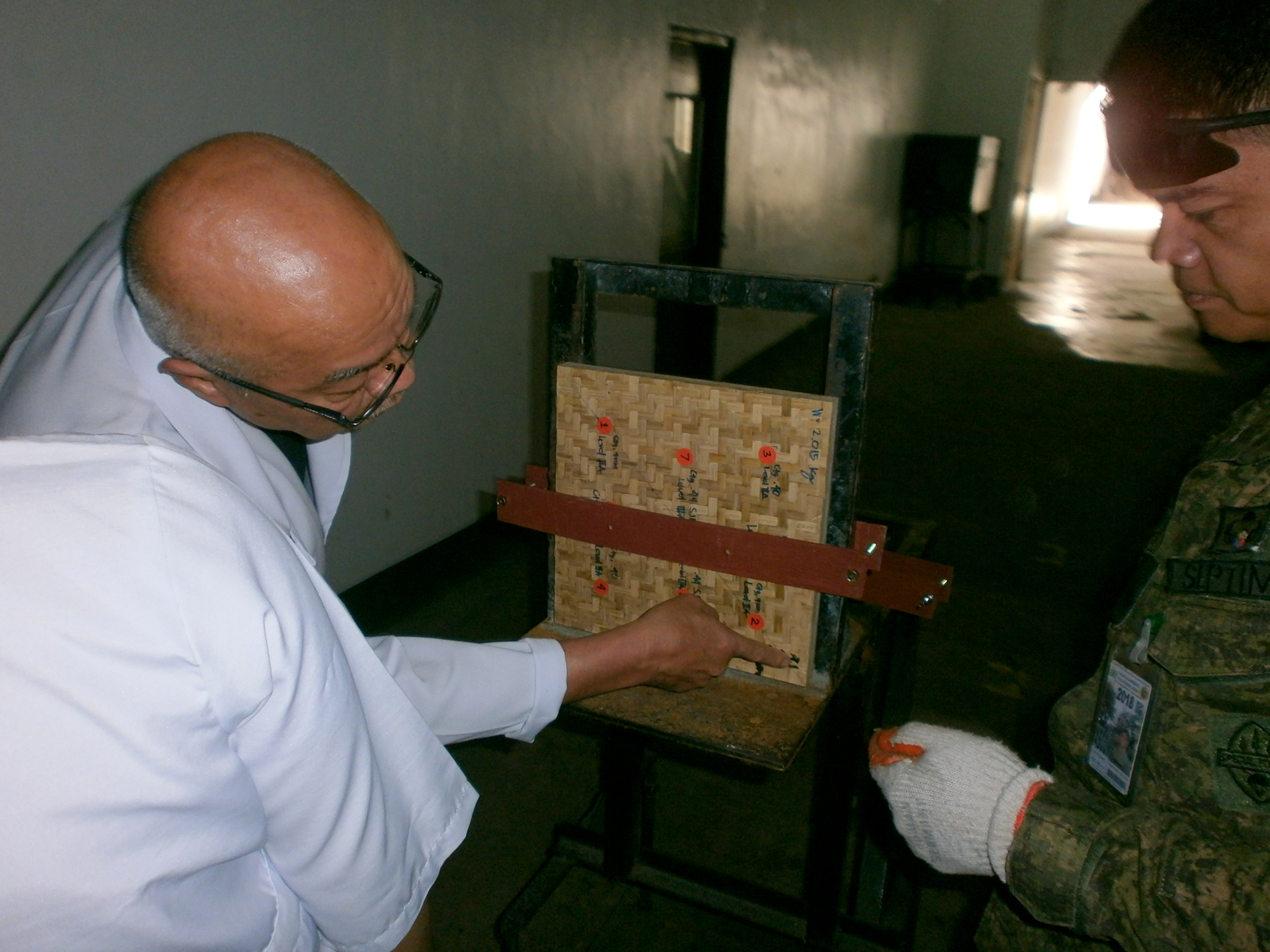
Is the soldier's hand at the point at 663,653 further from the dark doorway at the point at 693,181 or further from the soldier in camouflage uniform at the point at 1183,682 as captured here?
the dark doorway at the point at 693,181

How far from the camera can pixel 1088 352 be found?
6.94 m

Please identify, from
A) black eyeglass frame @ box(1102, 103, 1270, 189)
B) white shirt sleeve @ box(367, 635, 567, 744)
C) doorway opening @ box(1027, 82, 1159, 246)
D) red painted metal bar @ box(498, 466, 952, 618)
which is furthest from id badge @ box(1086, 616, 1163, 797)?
doorway opening @ box(1027, 82, 1159, 246)

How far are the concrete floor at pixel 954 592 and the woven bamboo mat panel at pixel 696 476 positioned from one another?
1.35 feet

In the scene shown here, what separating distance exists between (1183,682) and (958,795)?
243 millimetres

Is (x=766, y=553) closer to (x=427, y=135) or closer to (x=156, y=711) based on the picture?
(x=156, y=711)

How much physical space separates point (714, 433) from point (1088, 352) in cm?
687

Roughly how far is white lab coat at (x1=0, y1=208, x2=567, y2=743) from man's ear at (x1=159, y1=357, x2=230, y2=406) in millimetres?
11

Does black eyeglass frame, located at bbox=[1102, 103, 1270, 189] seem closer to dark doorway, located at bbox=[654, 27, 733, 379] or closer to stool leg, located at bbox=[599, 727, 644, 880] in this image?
stool leg, located at bbox=[599, 727, 644, 880]

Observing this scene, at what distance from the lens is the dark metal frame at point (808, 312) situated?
1.01 meters

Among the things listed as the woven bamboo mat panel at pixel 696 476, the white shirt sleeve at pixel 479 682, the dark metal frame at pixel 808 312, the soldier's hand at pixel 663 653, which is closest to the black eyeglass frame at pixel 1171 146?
the dark metal frame at pixel 808 312

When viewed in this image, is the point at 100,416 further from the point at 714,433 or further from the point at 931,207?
the point at 931,207

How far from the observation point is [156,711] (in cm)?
66

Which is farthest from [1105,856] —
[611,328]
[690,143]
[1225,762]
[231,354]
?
[690,143]

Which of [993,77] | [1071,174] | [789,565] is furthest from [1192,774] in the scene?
[1071,174]
